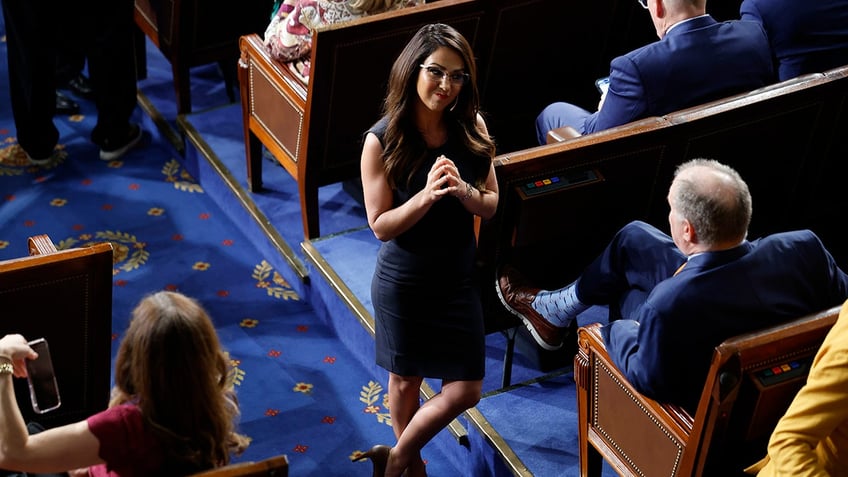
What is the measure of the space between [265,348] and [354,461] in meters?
0.70

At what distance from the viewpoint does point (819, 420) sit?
7.30ft

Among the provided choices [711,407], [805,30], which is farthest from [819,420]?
[805,30]

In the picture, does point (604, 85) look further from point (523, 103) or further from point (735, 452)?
point (735, 452)

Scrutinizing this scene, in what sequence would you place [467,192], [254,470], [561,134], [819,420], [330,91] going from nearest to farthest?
[254,470]
[819,420]
[467,192]
[561,134]
[330,91]

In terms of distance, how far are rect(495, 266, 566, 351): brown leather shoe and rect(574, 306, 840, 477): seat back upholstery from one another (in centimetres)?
37

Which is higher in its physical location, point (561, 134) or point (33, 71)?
point (561, 134)

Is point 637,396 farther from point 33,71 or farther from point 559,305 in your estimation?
point 33,71

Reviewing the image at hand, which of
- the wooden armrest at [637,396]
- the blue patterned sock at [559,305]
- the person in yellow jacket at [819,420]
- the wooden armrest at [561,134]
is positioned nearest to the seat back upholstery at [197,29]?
the wooden armrest at [561,134]

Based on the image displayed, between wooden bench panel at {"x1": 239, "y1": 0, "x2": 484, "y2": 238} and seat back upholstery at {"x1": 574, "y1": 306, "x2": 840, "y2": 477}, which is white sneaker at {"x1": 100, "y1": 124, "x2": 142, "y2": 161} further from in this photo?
seat back upholstery at {"x1": 574, "y1": 306, "x2": 840, "y2": 477}

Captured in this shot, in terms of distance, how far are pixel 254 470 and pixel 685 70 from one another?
76.5 inches

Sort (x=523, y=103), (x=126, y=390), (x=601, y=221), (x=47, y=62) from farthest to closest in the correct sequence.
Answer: (x=47, y=62) < (x=523, y=103) < (x=601, y=221) < (x=126, y=390)

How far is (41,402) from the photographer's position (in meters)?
2.55

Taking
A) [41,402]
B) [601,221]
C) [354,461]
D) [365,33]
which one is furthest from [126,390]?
[365,33]

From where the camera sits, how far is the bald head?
2.51 meters
